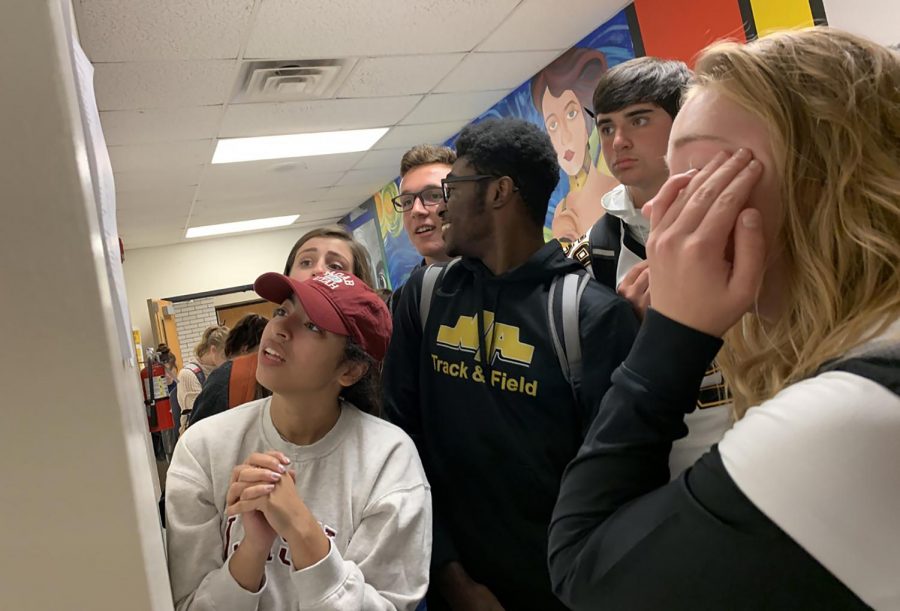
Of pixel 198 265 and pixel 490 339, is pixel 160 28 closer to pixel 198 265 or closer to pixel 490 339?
pixel 490 339

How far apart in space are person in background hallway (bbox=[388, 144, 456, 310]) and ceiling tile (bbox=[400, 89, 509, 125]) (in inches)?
101

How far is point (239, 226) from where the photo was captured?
338 inches

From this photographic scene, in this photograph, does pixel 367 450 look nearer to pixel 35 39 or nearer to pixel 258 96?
pixel 35 39

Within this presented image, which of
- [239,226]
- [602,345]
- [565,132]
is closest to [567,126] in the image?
[565,132]

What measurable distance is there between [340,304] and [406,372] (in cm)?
27

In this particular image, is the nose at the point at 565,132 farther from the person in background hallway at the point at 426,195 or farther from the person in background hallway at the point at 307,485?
the person in background hallway at the point at 307,485

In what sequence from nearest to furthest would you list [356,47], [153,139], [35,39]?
[35,39] → [356,47] → [153,139]

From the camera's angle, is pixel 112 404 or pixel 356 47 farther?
pixel 356 47

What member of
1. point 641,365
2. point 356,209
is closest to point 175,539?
point 641,365

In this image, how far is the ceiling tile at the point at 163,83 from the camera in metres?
3.35

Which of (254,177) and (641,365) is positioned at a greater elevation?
(254,177)

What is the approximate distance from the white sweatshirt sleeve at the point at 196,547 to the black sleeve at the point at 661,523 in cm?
59

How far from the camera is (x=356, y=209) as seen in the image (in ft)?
28.4

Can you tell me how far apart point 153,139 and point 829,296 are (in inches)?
189
